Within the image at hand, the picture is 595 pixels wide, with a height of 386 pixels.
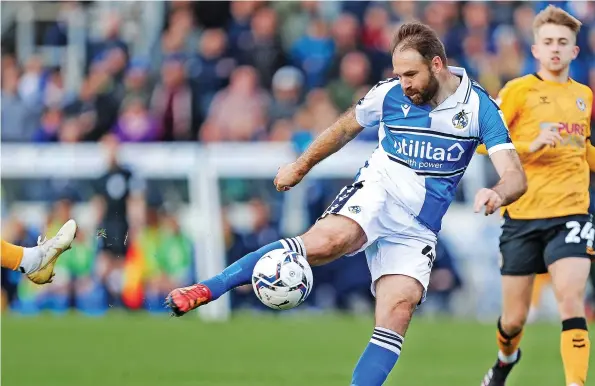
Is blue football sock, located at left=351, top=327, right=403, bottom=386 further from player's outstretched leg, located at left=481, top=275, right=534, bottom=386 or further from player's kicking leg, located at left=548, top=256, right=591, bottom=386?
player's outstretched leg, located at left=481, top=275, right=534, bottom=386

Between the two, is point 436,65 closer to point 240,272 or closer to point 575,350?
point 240,272

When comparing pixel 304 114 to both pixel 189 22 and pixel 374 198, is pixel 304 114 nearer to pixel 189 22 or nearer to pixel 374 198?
pixel 189 22

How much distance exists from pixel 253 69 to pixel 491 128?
37.4 ft

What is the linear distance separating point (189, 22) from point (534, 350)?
874cm

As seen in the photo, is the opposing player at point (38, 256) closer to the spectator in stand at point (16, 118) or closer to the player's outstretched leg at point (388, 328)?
the player's outstretched leg at point (388, 328)

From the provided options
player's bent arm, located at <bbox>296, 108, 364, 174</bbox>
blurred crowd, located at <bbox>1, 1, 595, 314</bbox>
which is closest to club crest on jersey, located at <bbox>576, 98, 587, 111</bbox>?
player's bent arm, located at <bbox>296, 108, 364, 174</bbox>

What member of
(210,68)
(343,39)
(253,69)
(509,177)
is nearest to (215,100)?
(210,68)

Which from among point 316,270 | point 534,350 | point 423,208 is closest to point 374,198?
point 423,208

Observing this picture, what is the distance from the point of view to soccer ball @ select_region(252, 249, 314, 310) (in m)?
7.73

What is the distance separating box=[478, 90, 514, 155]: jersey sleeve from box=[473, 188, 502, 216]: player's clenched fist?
0.74 metres

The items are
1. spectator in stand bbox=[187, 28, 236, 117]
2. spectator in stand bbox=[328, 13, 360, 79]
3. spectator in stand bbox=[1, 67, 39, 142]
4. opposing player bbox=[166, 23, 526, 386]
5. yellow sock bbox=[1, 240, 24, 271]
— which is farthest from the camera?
spectator in stand bbox=[1, 67, 39, 142]

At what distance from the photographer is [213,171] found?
1781 centimetres

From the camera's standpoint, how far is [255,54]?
19.3 m

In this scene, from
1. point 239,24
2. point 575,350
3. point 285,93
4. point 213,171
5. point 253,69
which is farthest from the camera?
point 239,24
